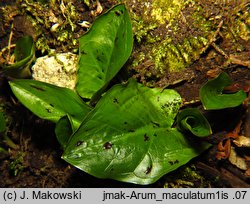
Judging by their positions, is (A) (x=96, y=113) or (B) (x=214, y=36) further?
(B) (x=214, y=36)

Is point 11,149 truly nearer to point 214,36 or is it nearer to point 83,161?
point 83,161

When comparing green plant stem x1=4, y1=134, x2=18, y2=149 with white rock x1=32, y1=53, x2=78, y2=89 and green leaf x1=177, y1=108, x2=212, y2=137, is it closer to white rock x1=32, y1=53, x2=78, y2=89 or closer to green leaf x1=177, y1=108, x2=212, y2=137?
white rock x1=32, y1=53, x2=78, y2=89

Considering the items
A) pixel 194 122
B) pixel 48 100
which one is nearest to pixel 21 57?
pixel 48 100

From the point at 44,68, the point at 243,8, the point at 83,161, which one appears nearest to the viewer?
the point at 83,161

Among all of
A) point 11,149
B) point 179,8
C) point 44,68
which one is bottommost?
point 11,149

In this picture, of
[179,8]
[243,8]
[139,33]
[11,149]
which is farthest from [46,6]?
[243,8]

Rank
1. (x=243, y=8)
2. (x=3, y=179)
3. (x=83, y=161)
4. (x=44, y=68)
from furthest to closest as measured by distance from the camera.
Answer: (x=3, y=179)
(x=44, y=68)
(x=243, y=8)
(x=83, y=161)
